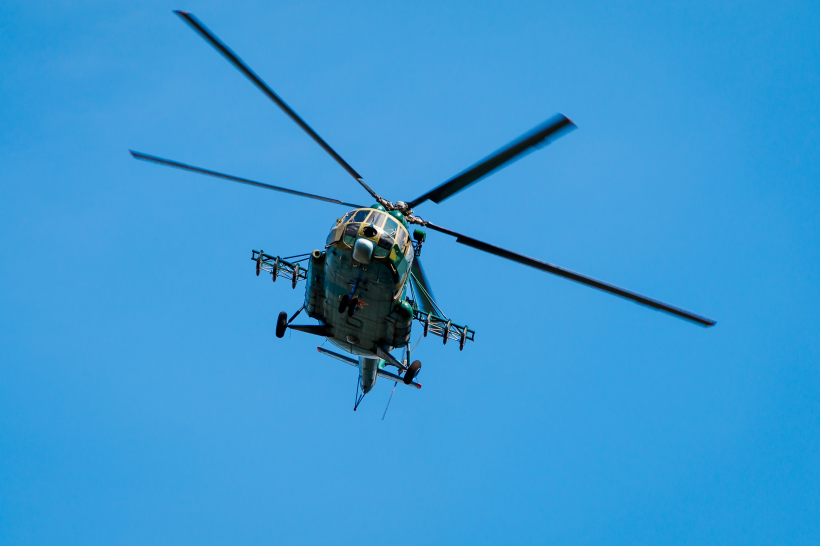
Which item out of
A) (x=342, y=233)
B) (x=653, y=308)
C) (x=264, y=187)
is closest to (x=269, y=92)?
(x=264, y=187)

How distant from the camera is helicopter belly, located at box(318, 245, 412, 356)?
63.5 feet

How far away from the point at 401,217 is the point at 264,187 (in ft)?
14.1

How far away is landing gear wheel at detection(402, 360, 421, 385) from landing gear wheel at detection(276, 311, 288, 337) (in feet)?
14.4

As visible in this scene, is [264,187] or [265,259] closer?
[264,187]

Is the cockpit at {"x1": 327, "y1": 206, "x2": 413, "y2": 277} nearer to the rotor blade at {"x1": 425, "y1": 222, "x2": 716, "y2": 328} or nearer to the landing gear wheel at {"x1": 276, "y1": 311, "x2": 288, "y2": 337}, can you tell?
the rotor blade at {"x1": 425, "y1": 222, "x2": 716, "y2": 328}

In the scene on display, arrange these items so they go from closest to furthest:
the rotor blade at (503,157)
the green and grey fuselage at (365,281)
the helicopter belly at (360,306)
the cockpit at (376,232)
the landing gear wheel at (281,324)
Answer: the rotor blade at (503,157), the cockpit at (376,232), the green and grey fuselage at (365,281), the helicopter belly at (360,306), the landing gear wheel at (281,324)

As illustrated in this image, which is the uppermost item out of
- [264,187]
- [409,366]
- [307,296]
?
[264,187]

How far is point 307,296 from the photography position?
71.0ft

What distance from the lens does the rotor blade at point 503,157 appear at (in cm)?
1487

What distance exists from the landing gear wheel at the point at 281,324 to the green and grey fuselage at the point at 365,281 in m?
0.81

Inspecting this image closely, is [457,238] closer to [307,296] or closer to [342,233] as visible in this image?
[342,233]

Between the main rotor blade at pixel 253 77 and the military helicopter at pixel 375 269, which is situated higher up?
the main rotor blade at pixel 253 77

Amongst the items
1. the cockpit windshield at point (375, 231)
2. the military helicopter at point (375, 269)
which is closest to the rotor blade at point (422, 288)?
the military helicopter at point (375, 269)

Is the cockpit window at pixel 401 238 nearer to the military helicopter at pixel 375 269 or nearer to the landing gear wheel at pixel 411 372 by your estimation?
the military helicopter at pixel 375 269
